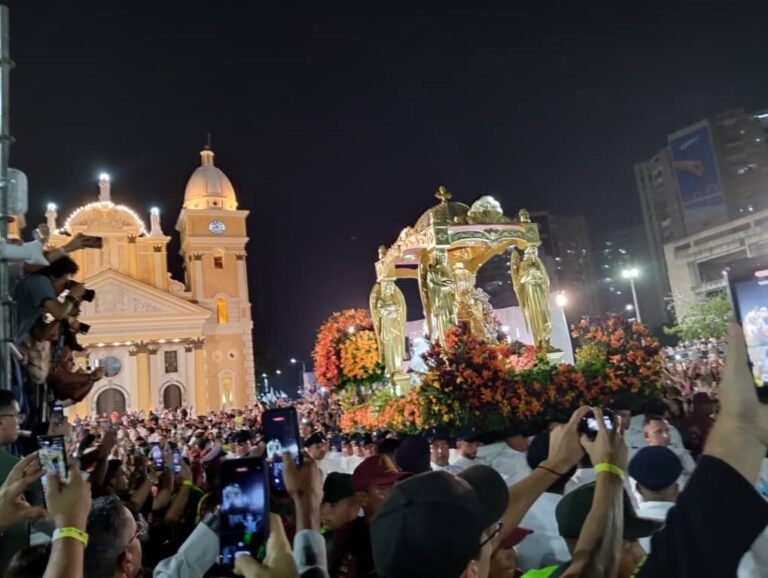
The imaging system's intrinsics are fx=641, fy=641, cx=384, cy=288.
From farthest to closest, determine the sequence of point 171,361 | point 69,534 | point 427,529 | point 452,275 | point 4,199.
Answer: point 171,361, point 452,275, point 4,199, point 69,534, point 427,529

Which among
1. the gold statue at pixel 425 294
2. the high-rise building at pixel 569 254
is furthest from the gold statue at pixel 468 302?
the high-rise building at pixel 569 254

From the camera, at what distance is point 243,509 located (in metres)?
2.44

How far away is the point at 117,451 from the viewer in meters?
10.5

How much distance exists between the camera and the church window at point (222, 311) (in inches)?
1959

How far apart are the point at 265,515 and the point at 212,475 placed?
2.24 metres

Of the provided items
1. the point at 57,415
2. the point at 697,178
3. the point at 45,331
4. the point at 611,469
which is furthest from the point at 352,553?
the point at 697,178

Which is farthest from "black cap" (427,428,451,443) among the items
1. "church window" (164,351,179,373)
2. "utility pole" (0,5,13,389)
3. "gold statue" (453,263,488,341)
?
"church window" (164,351,179,373)

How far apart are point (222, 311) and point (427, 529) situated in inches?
1964

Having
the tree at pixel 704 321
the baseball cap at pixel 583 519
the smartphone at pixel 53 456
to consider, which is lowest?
the baseball cap at pixel 583 519

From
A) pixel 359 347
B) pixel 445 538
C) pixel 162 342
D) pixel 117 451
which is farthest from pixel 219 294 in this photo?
pixel 445 538

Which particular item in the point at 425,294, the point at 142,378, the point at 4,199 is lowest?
the point at 4,199

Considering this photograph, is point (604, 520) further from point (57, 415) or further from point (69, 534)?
point (57, 415)

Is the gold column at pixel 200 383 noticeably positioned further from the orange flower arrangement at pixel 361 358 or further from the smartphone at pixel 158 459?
the smartphone at pixel 158 459

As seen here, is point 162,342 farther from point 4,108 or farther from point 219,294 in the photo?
point 4,108
